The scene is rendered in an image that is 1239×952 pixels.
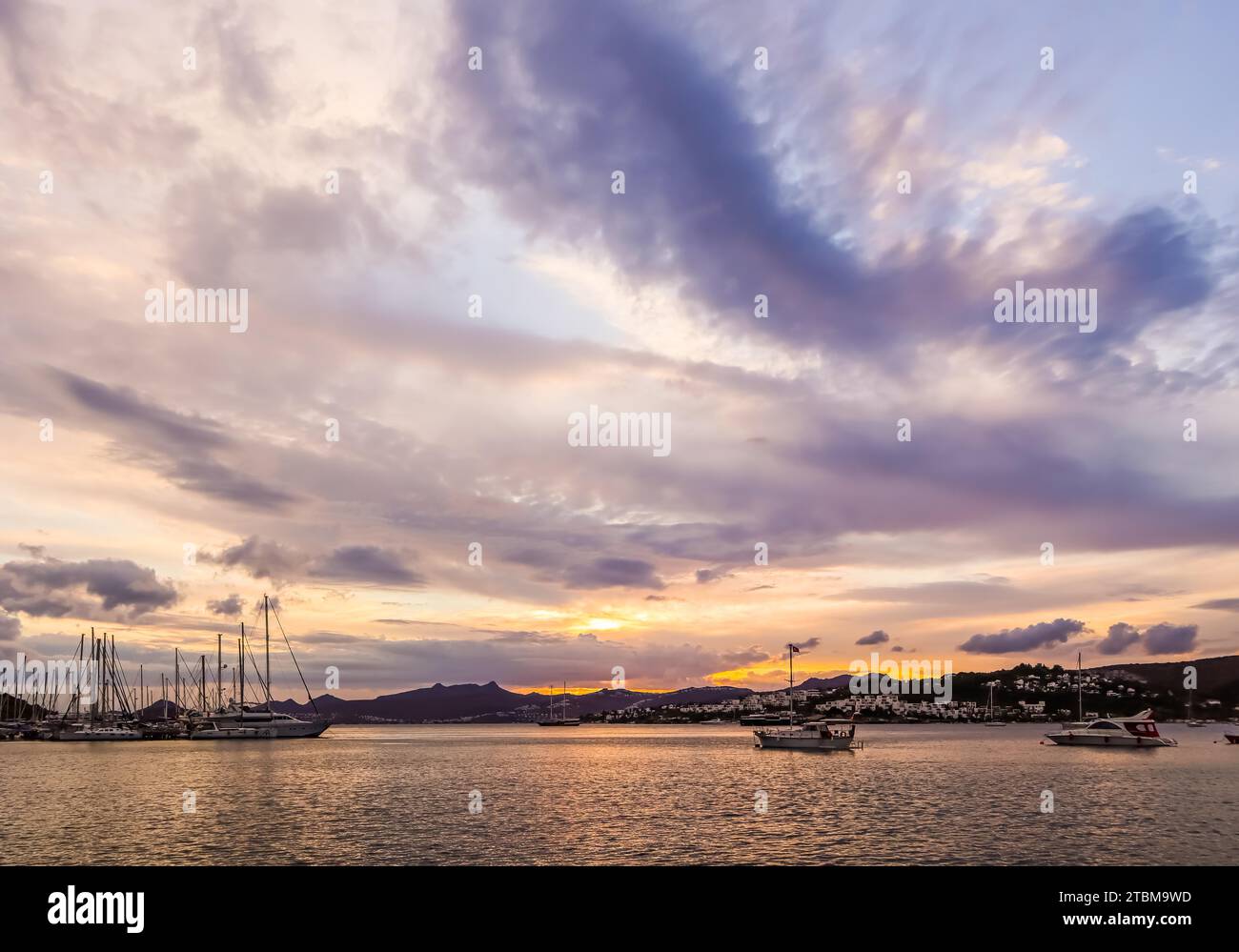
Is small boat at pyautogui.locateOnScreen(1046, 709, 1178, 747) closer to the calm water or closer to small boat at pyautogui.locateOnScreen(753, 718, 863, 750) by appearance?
small boat at pyautogui.locateOnScreen(753, 718, 863, 750)

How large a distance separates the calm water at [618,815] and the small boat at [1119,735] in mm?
66768

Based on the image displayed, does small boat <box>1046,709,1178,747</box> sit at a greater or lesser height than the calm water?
lesser

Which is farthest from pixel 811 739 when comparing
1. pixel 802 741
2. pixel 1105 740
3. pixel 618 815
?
pixel 618 815

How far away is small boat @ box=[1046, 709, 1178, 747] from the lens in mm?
184875

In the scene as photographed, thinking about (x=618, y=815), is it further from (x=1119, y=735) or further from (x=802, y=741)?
(x=1119, y=735)

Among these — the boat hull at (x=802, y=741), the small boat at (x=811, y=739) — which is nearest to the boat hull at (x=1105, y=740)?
the small boat at (x=811, y=739)

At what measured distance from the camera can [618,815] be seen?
67.4m

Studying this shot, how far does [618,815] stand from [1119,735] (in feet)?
533

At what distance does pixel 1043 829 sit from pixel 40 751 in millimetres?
187116

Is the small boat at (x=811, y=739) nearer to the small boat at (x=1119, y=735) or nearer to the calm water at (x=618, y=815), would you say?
the calm water at (x=618, y=815)

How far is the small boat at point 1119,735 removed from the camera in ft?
607

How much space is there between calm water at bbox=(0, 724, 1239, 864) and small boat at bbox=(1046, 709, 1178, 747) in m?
66.8

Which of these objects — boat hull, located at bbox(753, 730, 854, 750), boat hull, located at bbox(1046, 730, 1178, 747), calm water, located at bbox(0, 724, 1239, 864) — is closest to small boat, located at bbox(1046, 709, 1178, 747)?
boat hull, located at bbox(1046, 730, 1178, 747)
